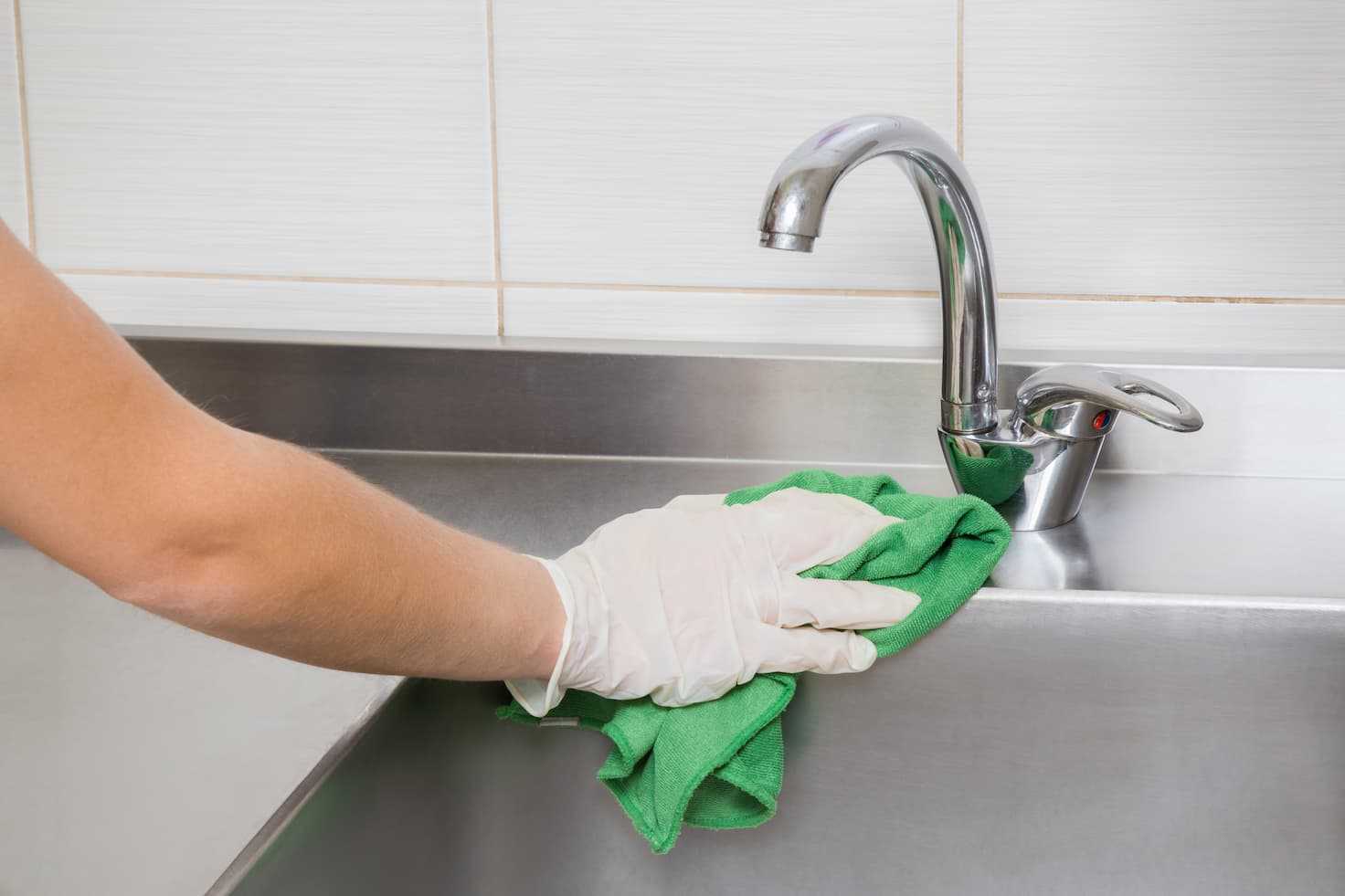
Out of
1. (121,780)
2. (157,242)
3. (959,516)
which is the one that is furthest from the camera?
(157,242)

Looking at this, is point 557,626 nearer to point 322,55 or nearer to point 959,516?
point 959,516

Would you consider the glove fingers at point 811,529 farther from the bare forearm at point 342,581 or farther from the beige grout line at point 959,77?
the beige grout line at point 959,77

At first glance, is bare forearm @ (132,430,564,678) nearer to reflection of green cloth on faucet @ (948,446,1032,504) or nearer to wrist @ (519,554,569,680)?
wrist @ (519,554,569,680)

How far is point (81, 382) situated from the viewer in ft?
1.17

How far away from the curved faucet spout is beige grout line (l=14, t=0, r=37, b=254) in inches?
27.2

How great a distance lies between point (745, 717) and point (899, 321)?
17.7 inches

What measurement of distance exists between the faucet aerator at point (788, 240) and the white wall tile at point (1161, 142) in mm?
350

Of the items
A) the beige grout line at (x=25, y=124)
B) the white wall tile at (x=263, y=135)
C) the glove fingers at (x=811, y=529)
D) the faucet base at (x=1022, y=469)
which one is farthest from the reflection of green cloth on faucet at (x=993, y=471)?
the beige grout line at (x=25, y=124)

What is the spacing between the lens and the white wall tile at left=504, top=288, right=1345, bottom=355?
87 cm

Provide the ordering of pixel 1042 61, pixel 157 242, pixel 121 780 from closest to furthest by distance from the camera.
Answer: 1. pixel 121 780
2. pixel 1042 61
3. pixel 157 242

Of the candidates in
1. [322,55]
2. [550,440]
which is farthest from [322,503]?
[322,55]

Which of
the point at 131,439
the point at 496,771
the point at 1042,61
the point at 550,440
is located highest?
the point at 1042,61

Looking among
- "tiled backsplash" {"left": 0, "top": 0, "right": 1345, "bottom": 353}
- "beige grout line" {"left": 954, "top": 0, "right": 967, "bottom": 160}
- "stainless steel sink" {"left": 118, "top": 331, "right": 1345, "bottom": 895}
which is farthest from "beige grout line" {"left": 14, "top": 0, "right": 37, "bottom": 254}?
"beige grout line" {"left": 954, "top": 0, "right": 967, "bottom": 160}

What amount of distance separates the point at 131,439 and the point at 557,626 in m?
0.22
